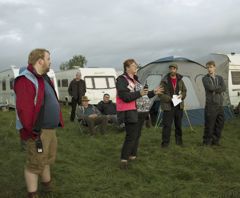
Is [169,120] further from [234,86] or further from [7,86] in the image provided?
[7,86]

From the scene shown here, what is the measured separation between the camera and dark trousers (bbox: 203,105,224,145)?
8.25 m

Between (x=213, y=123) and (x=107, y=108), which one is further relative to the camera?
(x=107, y=108)

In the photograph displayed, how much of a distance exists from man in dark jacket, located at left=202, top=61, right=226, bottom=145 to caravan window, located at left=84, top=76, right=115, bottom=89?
42.1 ft

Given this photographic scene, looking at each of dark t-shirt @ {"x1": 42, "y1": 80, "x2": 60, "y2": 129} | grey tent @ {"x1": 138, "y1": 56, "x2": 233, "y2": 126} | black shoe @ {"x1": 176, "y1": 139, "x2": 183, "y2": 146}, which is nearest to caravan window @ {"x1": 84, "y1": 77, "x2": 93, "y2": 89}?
grey tent @ {"x1": 138, "y1": 56, "x2": 233, "y2": 126}

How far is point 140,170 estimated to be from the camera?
20.3 feet

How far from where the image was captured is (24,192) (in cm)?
515

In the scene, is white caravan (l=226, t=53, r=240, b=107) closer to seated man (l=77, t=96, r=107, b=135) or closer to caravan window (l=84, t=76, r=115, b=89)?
seated man (l=77, t=96, r=107, b=135)

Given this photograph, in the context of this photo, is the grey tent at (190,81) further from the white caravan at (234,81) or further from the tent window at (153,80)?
the white caravan at (234,81)

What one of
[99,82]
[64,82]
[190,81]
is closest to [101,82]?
[99,82]

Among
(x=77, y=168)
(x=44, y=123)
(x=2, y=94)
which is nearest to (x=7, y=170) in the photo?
(x=77, y=168)

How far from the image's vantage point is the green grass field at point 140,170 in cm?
520

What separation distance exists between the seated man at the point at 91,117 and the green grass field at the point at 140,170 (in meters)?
1.04

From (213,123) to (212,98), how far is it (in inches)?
20.5

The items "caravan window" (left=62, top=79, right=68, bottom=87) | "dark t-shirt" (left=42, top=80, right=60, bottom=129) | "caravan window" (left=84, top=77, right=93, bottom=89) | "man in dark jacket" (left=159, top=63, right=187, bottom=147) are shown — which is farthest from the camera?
"caravan window" (left=62, top=79, right=68, bottom=87)
